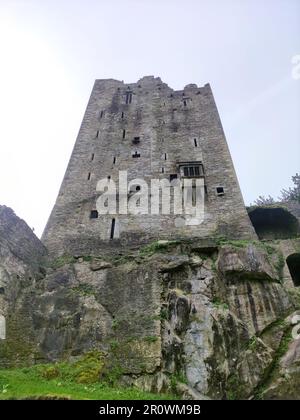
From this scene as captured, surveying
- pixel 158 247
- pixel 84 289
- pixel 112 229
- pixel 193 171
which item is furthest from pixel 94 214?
pixel 193 171

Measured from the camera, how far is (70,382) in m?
12.0

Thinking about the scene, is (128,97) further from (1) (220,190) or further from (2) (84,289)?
(2) (84,289)

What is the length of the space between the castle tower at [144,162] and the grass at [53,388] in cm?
682

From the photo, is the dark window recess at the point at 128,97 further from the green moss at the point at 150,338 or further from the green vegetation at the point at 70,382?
the green vegetation at the point at 70,382

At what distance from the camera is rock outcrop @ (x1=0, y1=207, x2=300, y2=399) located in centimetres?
1261

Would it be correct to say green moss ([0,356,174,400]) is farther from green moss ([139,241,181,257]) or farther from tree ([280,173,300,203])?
tree ([280,173,300,203])

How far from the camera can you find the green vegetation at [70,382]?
33.6 ft

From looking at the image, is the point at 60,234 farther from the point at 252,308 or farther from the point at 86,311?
the point at 252,308

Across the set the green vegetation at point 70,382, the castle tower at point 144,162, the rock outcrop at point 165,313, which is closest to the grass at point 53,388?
the green vegetation at point 70,382

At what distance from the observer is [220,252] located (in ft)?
53.6

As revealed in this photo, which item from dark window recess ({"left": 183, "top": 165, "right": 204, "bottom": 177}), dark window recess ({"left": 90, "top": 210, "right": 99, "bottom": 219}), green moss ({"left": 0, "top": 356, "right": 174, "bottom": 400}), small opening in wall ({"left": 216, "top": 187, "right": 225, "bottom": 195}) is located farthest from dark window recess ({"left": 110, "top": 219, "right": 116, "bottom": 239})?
green moss ({"left": 0, "top": 356, "right": 174, "bottom": 400})

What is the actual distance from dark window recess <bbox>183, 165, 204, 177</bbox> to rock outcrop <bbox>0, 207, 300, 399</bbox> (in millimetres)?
5898

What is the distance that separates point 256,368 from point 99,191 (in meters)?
12.6

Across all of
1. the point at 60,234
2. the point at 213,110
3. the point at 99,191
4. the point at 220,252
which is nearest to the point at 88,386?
the point at 220,252
